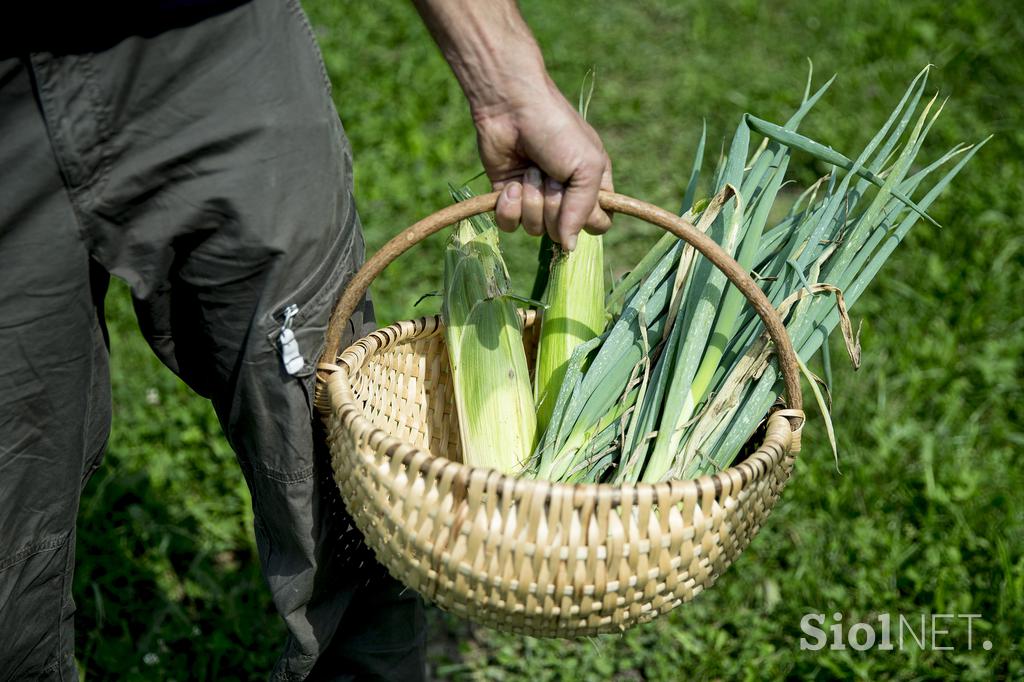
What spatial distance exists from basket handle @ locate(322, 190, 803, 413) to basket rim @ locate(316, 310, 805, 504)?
6 centimetres

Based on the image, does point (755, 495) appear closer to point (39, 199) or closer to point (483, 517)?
point (483, 517)

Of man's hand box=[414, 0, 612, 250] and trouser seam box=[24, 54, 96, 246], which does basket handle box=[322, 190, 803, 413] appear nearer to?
man's hand box=[414, 0, 612, 250]

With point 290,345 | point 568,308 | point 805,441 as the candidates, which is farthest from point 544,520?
point 805,441

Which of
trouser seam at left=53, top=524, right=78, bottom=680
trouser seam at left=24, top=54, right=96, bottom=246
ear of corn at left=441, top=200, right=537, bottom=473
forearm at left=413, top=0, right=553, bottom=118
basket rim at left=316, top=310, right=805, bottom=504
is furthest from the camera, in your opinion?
ear of corn at left=441, top=200, right=537, bottom=473

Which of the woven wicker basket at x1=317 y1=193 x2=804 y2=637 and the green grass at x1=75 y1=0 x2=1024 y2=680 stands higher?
the woven wicker basket at x1=317 y1=193 x2=804 y2=637

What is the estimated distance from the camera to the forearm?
4.96 feet

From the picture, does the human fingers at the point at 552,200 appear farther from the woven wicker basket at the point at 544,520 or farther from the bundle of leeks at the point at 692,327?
the bundle of leeks at the point at 692,327

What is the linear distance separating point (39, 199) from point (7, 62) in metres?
0.18

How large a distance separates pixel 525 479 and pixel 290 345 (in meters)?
0.42

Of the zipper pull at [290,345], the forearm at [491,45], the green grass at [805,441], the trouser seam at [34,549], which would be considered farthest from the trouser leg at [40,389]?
the green grass at [805,441]

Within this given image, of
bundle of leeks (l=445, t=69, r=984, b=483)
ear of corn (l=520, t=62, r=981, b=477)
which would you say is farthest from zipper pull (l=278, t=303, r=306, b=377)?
ear of corn (l=520, t=62, r=981, b=477)

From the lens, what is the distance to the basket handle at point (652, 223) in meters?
1.53

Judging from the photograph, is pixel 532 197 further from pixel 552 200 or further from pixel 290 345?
pixel 290 345

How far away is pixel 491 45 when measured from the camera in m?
1.52
